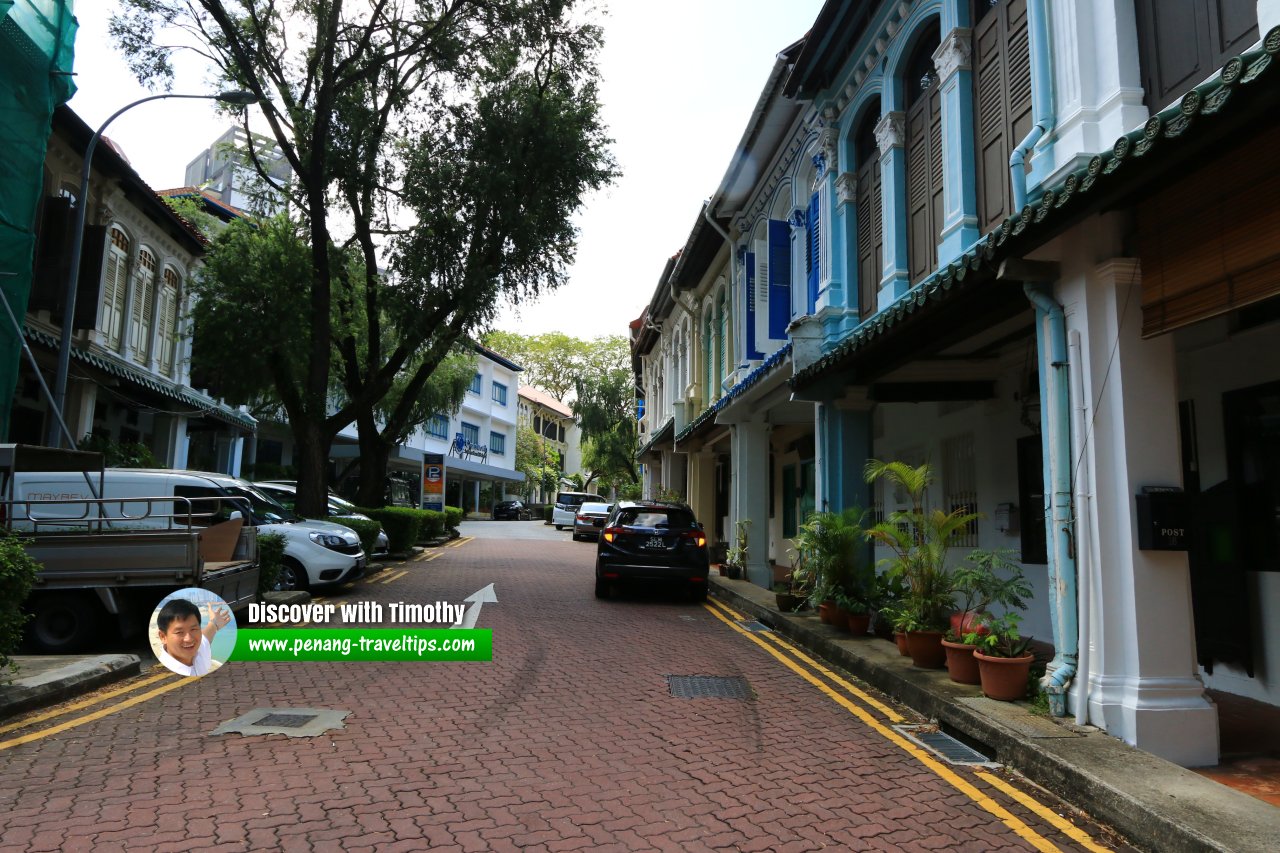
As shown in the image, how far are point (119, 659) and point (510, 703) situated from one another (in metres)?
3.51

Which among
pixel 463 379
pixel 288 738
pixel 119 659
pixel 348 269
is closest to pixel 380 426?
pixel 463 379

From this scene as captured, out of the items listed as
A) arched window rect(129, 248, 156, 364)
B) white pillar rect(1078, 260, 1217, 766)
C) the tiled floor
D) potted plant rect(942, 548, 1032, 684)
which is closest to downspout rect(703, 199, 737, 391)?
potted plant rect(942, 548, 1032, 684)

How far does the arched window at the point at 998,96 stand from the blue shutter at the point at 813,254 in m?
4.34

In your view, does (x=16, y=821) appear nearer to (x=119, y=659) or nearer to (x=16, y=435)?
(x=119, y=659)

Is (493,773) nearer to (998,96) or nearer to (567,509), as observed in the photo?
(998,96)

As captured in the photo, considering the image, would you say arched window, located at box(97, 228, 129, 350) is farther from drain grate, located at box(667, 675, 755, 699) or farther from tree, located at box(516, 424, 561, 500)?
tree, located at box(516, 424, 561, 500)

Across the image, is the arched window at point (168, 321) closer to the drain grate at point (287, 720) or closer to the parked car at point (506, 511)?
the drain grate at point (287, 720)

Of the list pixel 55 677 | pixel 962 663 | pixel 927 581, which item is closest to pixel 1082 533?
pixel 962 663

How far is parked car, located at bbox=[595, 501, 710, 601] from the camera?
41.5 ft

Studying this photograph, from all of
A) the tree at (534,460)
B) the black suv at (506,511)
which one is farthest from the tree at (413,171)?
the tree at (534,460)

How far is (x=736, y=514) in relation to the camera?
15906 mm

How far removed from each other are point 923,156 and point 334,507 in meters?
14.3

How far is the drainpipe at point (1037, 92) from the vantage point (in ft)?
22.1

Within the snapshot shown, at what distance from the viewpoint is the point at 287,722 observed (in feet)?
18.4
